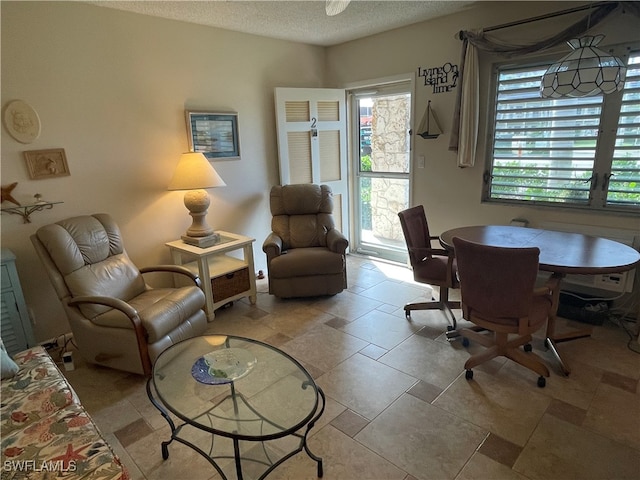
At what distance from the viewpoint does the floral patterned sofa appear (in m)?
1.31

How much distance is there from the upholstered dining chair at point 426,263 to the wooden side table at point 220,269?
1.44 metres

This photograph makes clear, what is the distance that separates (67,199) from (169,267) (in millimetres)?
936

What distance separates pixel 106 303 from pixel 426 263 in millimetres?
2385

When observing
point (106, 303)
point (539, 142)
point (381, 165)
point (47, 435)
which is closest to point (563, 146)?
point (539, 142)

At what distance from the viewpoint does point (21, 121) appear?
8.73 feet

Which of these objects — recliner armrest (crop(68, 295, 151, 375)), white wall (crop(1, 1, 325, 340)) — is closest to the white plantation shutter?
white wall (crop(1, 1, 325, 340))

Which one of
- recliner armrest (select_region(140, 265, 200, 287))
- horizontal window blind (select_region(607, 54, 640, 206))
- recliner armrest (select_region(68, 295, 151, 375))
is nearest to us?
recliner armrest (select_region(68, 295, 151, 375))

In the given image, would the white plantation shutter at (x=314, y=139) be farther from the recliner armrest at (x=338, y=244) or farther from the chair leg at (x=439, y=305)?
the chair leg at (x=439, y=305)

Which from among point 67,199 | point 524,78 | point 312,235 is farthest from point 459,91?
point 67,199

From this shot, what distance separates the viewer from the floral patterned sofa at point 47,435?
4.29 ft

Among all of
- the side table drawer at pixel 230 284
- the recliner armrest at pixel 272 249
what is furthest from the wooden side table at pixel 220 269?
the recliner armrest at pixel 272 249

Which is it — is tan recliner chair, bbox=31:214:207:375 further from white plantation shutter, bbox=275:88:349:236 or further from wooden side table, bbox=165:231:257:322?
A: white plantation shutter, bbox=275:88:349:236

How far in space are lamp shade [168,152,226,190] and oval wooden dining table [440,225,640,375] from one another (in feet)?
6.69

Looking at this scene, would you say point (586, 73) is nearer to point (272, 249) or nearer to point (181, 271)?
point (272, 249)
